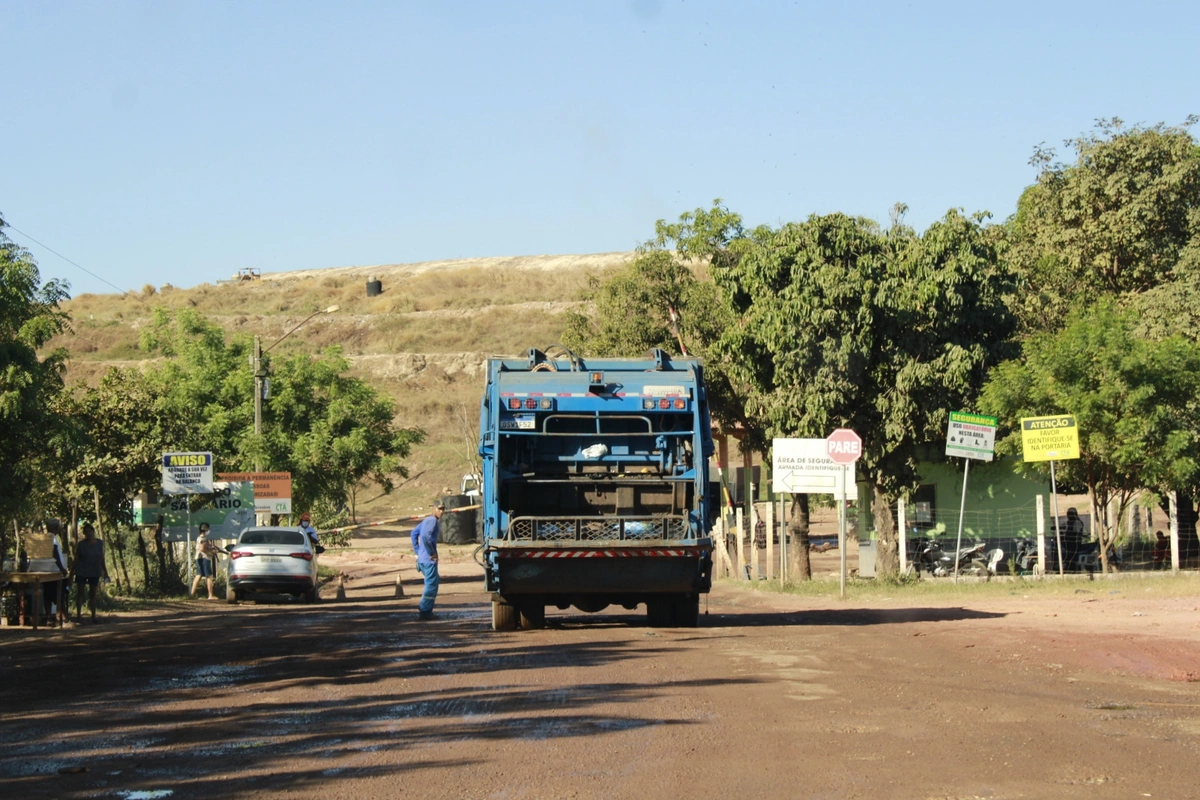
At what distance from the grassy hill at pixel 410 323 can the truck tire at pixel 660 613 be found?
4705 cm

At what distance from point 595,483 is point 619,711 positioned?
663cm

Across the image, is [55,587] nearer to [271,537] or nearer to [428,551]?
[428,551]

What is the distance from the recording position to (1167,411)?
81.1ft

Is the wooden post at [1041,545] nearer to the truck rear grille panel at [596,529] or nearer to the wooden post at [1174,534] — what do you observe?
the wooden post at [1174,534]

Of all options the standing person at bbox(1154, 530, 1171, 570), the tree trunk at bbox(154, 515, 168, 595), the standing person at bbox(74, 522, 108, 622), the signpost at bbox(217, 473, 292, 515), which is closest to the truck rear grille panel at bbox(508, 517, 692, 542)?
the standing person at bbox(74, 522, 108, 622)

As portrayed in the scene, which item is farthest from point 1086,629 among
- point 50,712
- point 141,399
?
point 141,399

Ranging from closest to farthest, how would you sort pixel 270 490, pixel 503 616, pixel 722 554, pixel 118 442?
pixel 503 616
pixel 118 442
pixel 722 554
pixel 270 490

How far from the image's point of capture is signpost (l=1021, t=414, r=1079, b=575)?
24.4 m

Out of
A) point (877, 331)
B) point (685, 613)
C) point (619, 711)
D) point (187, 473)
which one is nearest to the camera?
point (619, 711)

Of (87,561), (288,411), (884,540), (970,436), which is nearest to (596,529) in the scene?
(87,561)

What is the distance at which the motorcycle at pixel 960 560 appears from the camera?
90.7ft

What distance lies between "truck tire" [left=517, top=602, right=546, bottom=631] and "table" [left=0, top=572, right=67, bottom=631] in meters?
6.64

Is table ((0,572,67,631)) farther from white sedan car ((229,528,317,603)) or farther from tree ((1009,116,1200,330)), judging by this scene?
tree ((1009,116,1200,330))

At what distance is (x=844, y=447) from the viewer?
2269 centimetres
